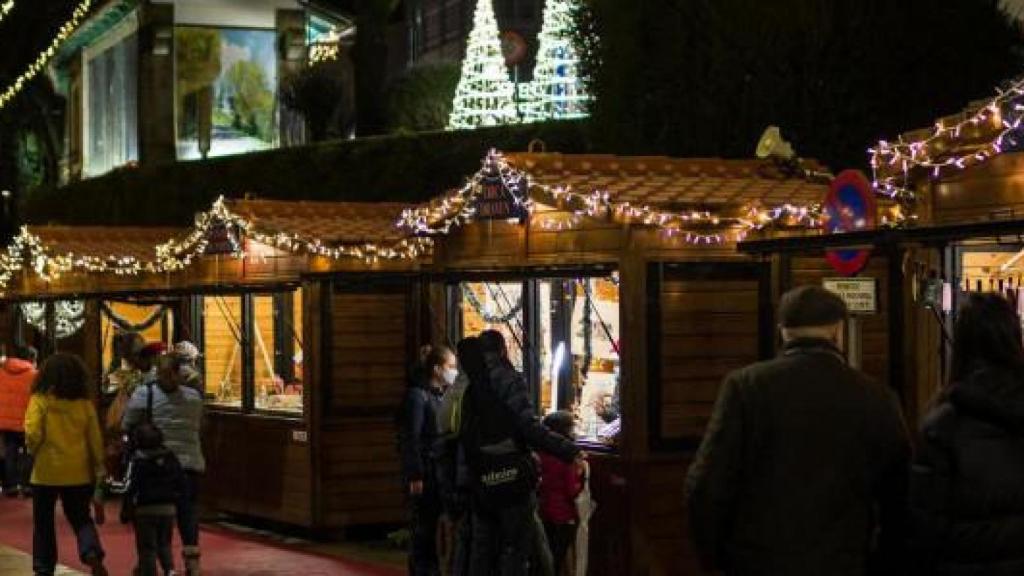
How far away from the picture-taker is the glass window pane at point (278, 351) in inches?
632

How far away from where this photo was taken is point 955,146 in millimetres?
9320

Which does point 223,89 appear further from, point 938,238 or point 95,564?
point 938,238

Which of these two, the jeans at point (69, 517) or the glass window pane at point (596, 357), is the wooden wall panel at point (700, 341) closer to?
the glass window pane at point (596, 357)

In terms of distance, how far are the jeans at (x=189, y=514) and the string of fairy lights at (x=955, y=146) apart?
15.8 feet

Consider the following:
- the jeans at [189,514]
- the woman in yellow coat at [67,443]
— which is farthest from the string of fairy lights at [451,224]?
the woman in yellow coat at [67,443]

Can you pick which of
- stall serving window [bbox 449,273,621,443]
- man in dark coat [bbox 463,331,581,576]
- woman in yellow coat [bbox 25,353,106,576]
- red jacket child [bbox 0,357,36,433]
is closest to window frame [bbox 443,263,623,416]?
stall serving window [bbox 449,273,621,443]

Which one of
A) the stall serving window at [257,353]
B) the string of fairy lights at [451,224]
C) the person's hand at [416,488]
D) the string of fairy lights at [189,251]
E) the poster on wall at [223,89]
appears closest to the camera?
the string of fairy lights at [451,224]

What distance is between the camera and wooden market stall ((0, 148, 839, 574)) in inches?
436

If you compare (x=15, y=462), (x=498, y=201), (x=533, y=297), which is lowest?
(x=15, y=462)

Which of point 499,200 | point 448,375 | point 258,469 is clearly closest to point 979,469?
point 448,375

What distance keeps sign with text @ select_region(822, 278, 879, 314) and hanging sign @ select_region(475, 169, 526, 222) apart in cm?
291

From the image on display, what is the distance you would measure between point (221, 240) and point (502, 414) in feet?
24.9

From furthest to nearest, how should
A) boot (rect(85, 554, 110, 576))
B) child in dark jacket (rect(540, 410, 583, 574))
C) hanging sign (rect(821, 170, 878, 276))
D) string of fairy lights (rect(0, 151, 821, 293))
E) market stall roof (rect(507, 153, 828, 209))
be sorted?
boot (rect(85, 554, 110, 576))
market stall roof (rect(507, 153, 828, 209))
string of fairy lights (rect(0, 151, 821, 293))
child in dark jacket (rect(540, 410, 583, 574))
hanging sign (rect(821, 170, 878, 276))

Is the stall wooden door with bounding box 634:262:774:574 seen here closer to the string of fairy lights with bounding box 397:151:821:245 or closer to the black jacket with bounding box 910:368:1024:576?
the string of fairy lights with bounding box 397:151:821:245
